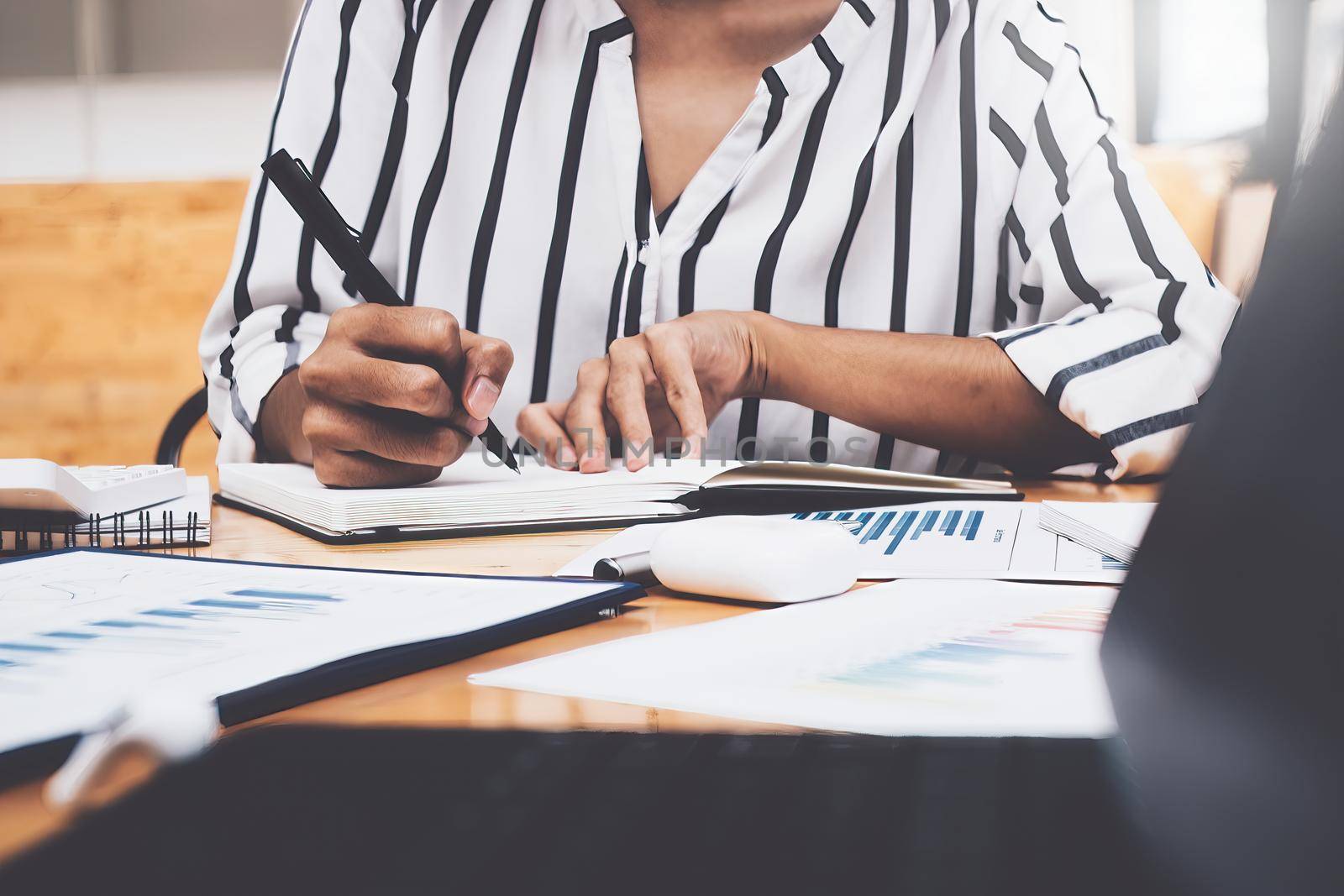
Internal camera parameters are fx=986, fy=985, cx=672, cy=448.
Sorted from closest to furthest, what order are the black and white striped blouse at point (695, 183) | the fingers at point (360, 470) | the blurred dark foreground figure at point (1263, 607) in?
1. the blurred dark foreground figure at point (1263, 607)
2. the fingers at point (360, 470)
3. the black and white striped blouse at point (695, 183)

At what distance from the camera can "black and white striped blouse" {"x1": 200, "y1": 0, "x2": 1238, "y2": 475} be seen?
875mm

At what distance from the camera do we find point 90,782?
0.14m

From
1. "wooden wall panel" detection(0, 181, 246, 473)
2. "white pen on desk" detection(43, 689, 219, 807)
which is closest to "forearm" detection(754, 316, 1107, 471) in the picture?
"white pen on desk" detection(43, 689, 219, 807)

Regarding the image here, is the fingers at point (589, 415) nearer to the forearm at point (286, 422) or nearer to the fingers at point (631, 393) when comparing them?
the fingers at point (631, 393)

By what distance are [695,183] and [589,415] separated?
36 cm

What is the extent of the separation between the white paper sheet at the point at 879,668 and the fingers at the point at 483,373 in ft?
0.82

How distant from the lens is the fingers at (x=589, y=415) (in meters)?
0.56

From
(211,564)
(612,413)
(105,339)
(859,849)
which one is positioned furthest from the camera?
(105,339)

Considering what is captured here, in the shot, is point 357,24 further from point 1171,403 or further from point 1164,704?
point 1164,704

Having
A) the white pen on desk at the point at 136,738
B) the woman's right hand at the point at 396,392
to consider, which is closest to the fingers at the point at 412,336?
the woman's right hand at the point at 396,392

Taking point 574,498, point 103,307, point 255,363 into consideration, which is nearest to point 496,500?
point 574,498

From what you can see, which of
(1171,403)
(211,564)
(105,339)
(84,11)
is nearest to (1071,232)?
(1171,403)

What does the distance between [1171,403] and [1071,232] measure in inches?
8.2

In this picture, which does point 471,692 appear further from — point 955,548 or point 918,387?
point 918,387
